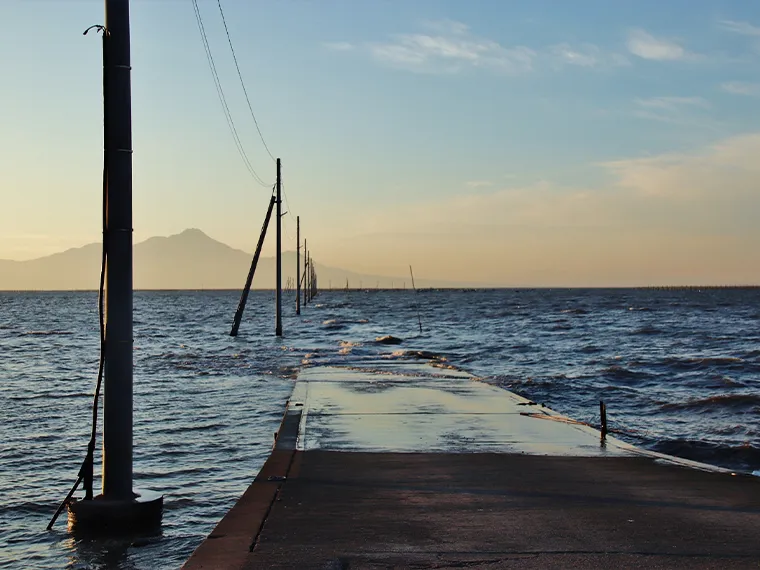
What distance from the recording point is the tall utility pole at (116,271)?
7.00 metres

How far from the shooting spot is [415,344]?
39.6 metres

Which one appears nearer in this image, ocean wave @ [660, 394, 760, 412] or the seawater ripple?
the seawater ripple

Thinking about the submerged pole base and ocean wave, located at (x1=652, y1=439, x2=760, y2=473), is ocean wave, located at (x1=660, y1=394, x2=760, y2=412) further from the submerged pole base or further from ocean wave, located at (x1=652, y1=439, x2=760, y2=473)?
the submerged pole base

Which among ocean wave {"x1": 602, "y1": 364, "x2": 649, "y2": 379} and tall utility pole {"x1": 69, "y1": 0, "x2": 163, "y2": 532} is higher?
tall utility pole {"x1": 69, "y1": 0, "x2": 163, "y2": 532}

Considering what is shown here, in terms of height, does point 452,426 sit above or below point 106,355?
below

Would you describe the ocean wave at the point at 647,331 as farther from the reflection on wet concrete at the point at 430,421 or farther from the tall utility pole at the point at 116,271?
the tall utility pole at the point at 116,271

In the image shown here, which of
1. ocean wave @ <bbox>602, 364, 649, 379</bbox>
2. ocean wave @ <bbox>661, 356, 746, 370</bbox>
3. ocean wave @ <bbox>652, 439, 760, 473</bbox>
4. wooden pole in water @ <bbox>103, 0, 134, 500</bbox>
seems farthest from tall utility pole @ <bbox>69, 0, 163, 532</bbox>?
ocean wave @ <bbox>661, 356, 746, 370</bbox>

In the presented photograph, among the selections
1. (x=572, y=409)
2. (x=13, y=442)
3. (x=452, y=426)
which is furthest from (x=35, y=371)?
(x=452, y=426)

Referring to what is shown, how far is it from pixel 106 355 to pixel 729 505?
5254mm

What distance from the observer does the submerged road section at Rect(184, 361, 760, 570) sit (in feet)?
17.9

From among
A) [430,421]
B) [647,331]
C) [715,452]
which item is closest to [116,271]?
[430,421]

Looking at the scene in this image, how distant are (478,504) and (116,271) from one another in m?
3.53

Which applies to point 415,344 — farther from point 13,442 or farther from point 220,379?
point 13,442

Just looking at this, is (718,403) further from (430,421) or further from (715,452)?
(430,421)
